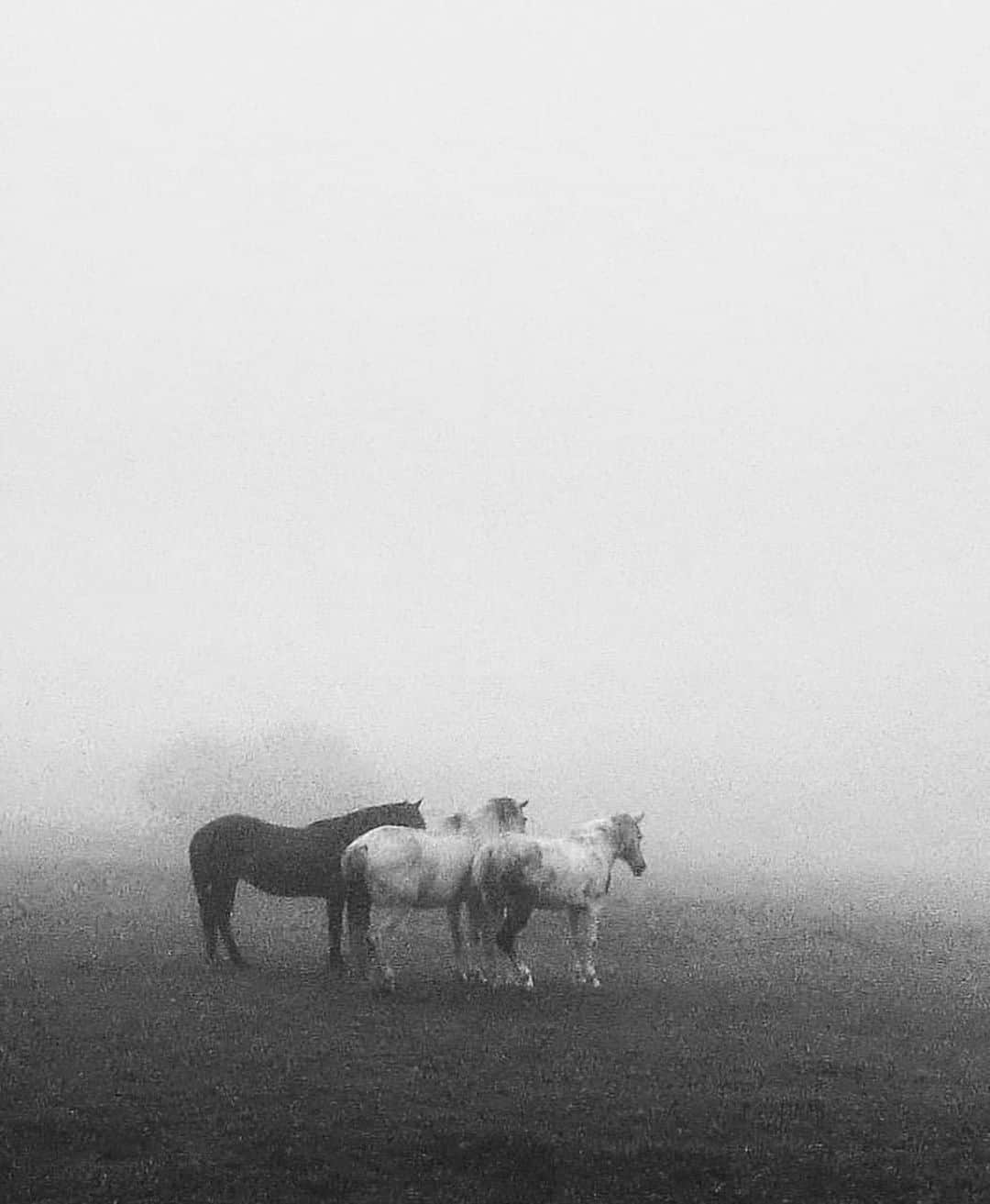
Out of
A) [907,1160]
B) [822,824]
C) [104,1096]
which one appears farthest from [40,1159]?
[822,824]

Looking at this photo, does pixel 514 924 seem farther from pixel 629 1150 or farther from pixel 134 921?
pixel 134 921

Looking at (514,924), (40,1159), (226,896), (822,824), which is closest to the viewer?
(40,1159)

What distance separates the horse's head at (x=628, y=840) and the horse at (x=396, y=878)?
8.68ft

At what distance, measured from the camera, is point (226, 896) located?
19.8 metres

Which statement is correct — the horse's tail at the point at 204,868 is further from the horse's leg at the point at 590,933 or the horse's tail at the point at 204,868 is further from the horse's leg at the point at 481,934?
the horse's leg at the point at 590,933

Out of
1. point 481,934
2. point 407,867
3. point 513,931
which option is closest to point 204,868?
point 407,867

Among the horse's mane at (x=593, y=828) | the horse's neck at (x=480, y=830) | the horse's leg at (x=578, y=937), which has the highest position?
the horse's neck at (x=480, y=830)

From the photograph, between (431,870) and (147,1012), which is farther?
(431,870)

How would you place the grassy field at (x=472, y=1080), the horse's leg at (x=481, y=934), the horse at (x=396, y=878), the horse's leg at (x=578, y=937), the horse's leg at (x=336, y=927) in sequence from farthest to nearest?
1. the horse's leg at (x=578, y=937)
2. the horse's leg at (x=336, y=927)
3. the horse's leg at (x=481, y=934)
4. the horse at (x=396, y=878)
5. the grassy field at (x=472, y=1080)

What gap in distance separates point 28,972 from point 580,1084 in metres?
10.0

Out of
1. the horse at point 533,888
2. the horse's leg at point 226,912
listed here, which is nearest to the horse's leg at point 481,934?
the horse at point 533,888

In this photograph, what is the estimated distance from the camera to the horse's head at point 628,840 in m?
20.3

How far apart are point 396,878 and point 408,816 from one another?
2.97m

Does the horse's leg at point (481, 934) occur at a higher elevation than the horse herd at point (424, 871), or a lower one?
lower
